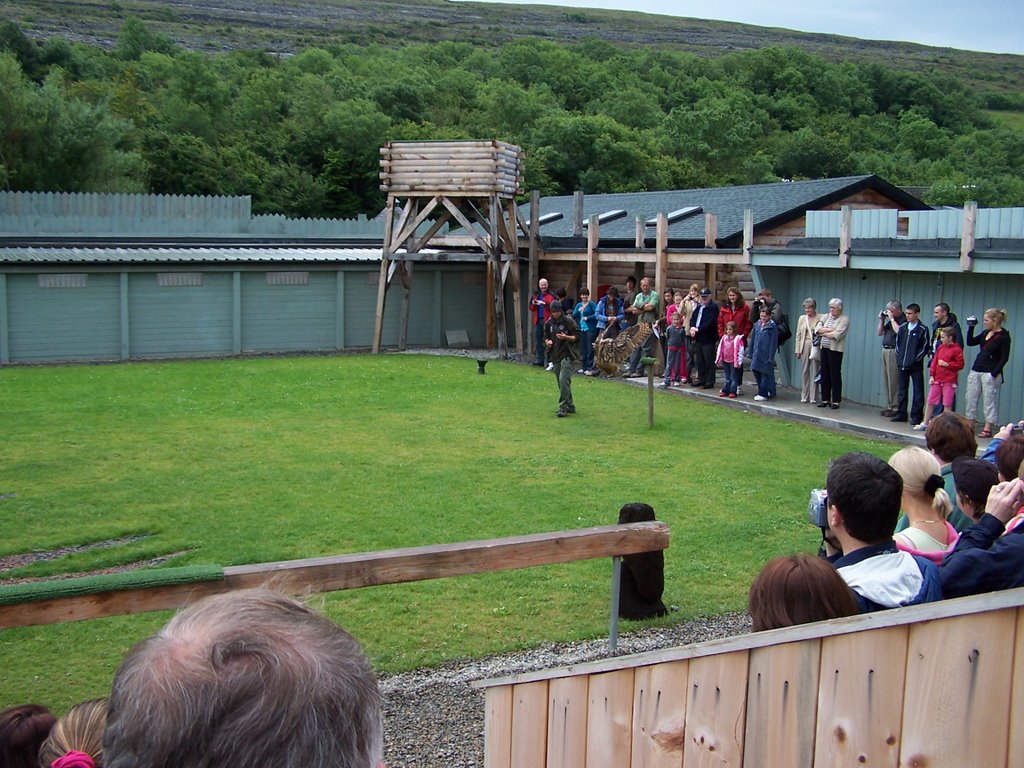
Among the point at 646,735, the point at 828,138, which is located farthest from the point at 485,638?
the point at 828,138

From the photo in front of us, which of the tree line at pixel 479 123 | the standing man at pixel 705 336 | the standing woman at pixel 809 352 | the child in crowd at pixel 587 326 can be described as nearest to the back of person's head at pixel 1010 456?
the standing woman at pixel 809 352

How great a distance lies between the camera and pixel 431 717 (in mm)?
6195

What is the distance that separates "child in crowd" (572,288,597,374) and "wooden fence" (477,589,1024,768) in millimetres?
19213

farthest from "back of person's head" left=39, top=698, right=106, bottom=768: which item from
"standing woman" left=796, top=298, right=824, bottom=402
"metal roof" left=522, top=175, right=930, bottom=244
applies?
"metal roof" left=522, top=175, right=930, bottom=244

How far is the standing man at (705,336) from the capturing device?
65.3 ft

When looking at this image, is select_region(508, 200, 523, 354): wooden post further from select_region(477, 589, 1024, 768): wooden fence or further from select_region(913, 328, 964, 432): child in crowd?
select_region(477, 589, 1024, 768): wooden fence

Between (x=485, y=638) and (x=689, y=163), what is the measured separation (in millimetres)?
53703

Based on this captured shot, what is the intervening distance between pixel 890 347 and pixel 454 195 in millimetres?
12538

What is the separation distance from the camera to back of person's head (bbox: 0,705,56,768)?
8.37 feet

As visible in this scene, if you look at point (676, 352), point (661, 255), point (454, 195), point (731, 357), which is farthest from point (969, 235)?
point (454, 195)

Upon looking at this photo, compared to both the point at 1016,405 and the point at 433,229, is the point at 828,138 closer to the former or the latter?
the point at 433,229

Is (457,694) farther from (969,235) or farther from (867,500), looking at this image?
(969,235)

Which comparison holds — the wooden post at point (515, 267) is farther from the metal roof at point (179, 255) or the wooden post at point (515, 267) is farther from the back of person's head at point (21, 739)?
the back of person's head at point (21, 739)

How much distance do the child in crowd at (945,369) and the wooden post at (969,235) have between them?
1145mm
